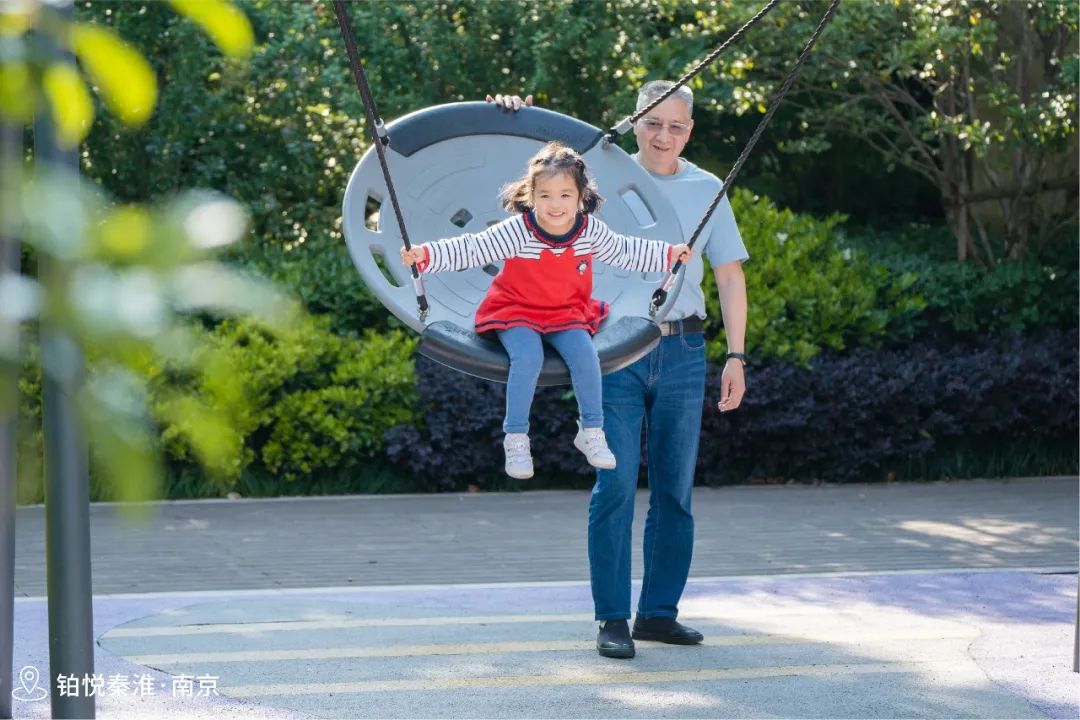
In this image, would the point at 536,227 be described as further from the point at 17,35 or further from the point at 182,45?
the point at 182,45

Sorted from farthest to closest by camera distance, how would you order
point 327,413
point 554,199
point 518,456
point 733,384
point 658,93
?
point 327,413 → point 733,384 → point 658,93 → point 518,456 → point 554,199

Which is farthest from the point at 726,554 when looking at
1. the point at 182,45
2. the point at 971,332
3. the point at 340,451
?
the point at 182,45

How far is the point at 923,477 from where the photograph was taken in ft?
33.3

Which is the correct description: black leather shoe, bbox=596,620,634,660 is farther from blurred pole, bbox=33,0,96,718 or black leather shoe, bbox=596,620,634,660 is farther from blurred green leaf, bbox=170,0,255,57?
blurred green leaf, bbox=170,0,255,57

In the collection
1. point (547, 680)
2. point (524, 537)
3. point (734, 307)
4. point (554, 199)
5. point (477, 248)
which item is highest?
point (554, 199)

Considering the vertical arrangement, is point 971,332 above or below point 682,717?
above

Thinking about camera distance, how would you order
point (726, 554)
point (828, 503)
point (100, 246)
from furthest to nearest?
point (828, 503)
point (726, 554)
point (100, 246)

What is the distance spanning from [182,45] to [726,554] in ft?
19.9

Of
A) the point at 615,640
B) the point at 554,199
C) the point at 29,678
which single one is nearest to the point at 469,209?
the point at 554,199

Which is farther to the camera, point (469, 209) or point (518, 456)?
point (469, 209)

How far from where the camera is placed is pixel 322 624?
18.2 feet

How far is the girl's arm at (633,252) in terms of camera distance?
4402 mm

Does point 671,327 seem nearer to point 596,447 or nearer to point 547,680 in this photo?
point 596,447

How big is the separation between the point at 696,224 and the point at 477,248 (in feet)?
3.21
